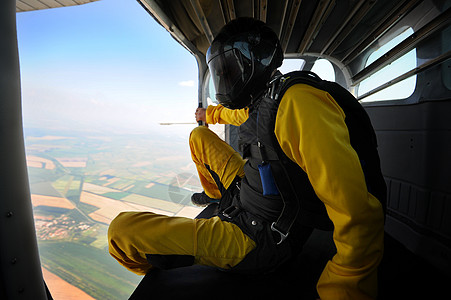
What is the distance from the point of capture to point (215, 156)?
6.53 feet

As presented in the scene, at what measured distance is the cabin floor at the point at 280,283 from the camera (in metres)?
1.12

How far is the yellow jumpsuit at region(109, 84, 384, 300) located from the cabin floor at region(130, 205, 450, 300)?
0.22 m

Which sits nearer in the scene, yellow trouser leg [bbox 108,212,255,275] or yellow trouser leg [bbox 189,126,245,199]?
yellow trouser leg [bbox 108,212,255,275]

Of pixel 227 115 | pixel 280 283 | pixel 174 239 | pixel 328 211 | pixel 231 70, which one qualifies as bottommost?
pixel 280 283

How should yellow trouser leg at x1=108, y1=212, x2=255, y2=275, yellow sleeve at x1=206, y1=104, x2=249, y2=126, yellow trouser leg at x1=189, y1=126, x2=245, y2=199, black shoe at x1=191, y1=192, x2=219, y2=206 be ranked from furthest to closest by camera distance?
black shoe at x1=191, y1=192, x2=219, y2=206, yellow sleeve at x1=206, y1=104, x2=249, y2=126, yellow trouser leg at x1=189, y1=126, x2=245, y2=199, yellow trouser leg at x1=108, y1=212, x2=255, y2=275

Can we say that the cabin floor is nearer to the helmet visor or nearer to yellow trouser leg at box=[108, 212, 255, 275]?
yellow trouser leg at box=[108, 212, 255, 275]

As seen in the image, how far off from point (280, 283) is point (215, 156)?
46.7 inches

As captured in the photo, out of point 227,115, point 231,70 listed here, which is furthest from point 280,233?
point 227,115

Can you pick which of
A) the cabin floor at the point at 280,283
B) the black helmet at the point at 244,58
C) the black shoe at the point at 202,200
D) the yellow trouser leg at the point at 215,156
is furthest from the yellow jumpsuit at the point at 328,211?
the black shoe at the point at 202,200

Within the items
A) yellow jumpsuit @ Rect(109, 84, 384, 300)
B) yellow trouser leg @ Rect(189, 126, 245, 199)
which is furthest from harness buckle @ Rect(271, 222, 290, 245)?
yellow trouser leg @ Rect(189, 126, 245, 199)

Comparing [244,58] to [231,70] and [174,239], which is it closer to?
[231,70]

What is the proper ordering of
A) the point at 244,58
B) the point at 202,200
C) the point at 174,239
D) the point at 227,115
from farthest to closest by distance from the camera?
1. the point at 202,200
2. the point at 227,115
3. the point at 244,58
4. the point at 174,239

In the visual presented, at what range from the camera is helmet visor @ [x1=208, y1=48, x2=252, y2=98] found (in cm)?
120

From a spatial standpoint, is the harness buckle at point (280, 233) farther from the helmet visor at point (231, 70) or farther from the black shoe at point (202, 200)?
the black shoe at point (202, 200)
